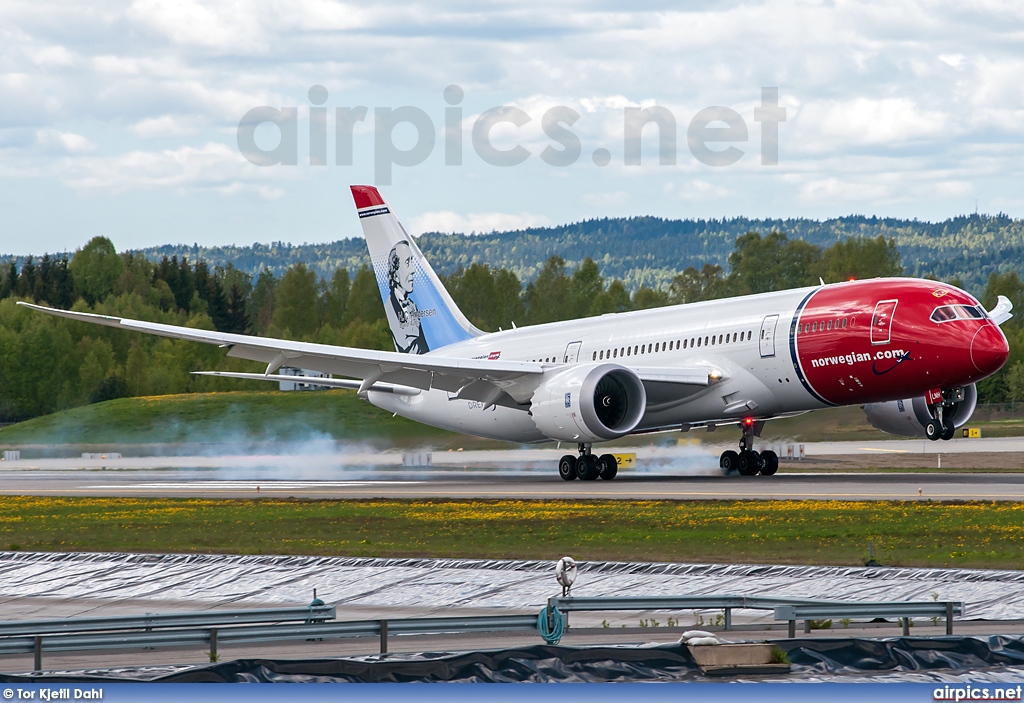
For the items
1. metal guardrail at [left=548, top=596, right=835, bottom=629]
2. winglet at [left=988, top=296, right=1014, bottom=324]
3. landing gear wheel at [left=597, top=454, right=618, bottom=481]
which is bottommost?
landing gear wheel at [left=597, top=454, right=618, bottom=481]

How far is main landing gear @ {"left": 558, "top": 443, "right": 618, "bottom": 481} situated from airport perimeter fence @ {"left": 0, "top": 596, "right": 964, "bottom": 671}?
25.4m

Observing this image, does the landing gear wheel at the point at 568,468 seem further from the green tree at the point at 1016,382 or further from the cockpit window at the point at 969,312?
the green tree at the point at 1016,382

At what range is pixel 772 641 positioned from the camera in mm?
14102

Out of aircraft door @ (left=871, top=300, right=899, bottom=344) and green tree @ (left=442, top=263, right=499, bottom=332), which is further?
green tree @ (left=442, top=263, right=499, bottom=332)

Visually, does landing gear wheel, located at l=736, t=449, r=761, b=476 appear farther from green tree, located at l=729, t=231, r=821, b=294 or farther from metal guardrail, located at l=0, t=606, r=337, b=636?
green tree, located at l=729, t=231, r=821, b=294

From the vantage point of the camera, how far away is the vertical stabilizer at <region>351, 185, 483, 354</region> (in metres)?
49.7

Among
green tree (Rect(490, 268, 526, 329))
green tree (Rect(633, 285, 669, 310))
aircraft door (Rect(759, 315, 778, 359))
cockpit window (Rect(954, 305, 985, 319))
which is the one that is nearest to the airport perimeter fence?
cockpit window (Rect(954, 305, 985, 319))

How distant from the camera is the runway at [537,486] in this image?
1272 inches

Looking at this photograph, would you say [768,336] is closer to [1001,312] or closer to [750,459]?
[750,459]

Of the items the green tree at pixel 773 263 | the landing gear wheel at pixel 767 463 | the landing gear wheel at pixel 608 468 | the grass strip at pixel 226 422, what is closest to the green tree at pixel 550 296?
the green tree at pixel 773 263

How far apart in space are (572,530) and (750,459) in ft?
51.1

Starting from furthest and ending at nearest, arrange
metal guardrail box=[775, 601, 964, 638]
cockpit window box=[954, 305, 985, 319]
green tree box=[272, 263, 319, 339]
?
green tree box=[272, 263, 319, 339] → cockpit window box=[954, 305, 985, 319] → metal guardrail box=[775, 601, 964, 638]

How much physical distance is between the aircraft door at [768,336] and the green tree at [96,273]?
421ft

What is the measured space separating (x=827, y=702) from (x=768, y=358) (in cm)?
2559
